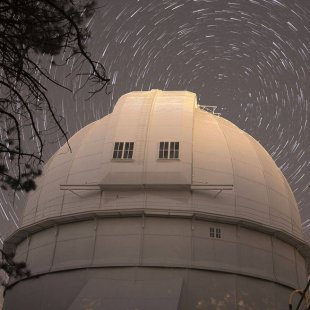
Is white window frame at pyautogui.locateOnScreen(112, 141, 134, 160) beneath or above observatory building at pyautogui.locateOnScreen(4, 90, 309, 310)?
above

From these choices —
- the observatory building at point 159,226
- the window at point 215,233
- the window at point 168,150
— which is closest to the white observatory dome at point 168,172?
the observatory building at point 159,226

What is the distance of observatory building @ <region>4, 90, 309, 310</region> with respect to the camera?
53.2ft

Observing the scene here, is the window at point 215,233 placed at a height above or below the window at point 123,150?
below

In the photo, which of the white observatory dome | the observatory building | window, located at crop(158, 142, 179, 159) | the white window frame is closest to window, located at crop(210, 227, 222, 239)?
the observatory building

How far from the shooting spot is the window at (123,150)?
18.8m

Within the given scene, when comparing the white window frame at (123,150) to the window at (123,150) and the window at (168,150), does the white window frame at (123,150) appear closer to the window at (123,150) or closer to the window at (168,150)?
the window at (123,150)

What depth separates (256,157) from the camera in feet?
67.4

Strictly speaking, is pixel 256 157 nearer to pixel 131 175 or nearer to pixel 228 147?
pixel 228 147

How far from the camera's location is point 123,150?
18938 mm

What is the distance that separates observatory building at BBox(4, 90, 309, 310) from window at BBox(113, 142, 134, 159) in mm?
72

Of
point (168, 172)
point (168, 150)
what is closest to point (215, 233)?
point (168, 172)

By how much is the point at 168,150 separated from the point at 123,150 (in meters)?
1.77

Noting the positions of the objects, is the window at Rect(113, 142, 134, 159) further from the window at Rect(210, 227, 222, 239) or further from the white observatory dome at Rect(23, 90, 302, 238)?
the window at Rect(210, 227, 222, 239)

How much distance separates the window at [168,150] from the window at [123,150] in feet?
3.87
